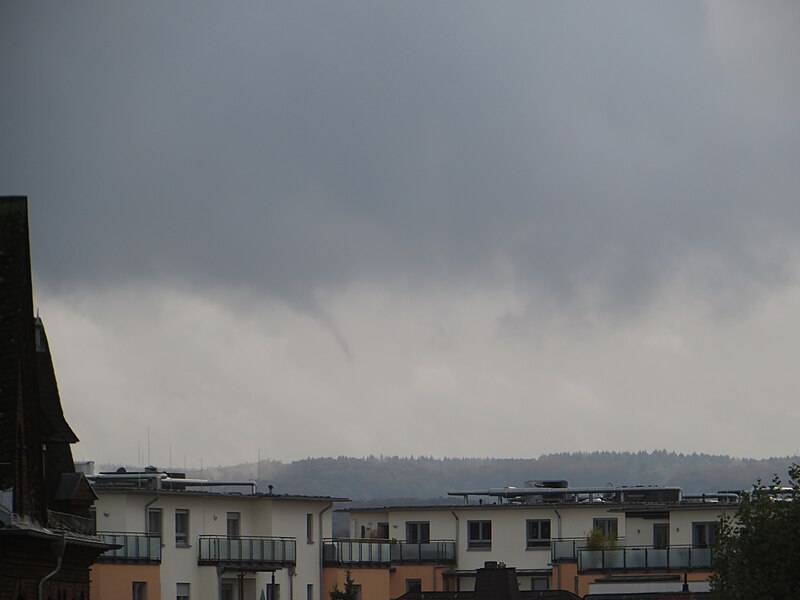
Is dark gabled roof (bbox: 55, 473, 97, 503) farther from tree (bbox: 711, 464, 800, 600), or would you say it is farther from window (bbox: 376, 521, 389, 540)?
window (bbox: 376, 521, 389, 540)

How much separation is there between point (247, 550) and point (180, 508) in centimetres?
473

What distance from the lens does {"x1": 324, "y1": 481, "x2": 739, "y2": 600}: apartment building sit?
9538cm

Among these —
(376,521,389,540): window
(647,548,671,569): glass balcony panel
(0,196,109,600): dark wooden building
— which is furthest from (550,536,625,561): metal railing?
(0,196,109,600): dark wooden building

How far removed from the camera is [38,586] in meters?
37.9

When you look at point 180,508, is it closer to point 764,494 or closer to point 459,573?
point 459,573

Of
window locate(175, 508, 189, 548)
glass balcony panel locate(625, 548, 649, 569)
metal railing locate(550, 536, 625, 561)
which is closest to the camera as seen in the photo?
window locate(175, 508, 189, 548)

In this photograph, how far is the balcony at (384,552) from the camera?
99062 millimetres

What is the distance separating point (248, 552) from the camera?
299ft

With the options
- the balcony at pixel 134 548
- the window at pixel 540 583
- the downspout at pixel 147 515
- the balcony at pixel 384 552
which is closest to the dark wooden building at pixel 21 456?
the balcony at pixel 134 548

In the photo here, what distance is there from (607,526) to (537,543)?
416 centimetres

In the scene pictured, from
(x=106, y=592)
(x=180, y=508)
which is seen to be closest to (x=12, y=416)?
(x=106, y=592)

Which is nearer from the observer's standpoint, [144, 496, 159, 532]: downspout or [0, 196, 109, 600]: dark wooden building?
[0, 196, 109, 600]: dark wooden building

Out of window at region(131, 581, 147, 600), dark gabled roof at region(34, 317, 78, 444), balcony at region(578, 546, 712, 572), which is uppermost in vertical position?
dark gabled roof at region(34, 317, 78, 444)

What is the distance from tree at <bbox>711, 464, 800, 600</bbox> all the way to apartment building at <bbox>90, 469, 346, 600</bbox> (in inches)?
1331
